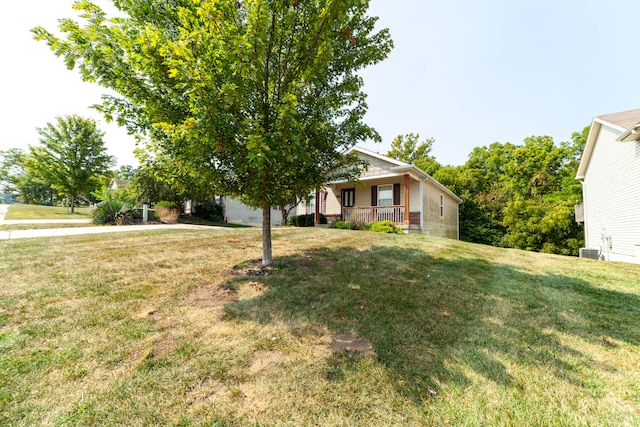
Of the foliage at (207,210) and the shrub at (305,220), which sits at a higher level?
the foliage at (207,210)

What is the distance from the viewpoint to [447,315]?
371 centimetres

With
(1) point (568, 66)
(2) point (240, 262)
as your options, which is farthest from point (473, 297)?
(1) point (568, 66)

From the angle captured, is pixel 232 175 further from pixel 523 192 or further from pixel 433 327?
pixel 523 192

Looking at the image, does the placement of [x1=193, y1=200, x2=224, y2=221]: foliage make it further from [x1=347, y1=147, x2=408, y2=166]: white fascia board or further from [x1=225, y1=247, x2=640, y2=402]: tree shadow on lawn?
[x1=225, y1=247, x2=640, y2=402]: tree shadow on lawn

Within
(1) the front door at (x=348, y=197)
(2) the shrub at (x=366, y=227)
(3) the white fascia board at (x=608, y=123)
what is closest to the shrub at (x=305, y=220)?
(1) the front door at (x=348, y=197)

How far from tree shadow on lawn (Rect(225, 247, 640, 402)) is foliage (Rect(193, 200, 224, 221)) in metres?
19.3

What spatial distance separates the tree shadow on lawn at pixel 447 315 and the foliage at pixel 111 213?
12.2m

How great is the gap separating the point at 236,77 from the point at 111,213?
45.0ft

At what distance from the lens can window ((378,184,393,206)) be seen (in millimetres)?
15859

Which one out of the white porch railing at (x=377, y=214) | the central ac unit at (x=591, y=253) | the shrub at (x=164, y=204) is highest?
the shrub at (x=164, y=204)

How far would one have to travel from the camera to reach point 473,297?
449 centimetres

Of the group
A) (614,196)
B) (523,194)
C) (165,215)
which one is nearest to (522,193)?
(523,194)

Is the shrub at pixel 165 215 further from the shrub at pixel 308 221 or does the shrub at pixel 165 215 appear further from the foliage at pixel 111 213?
the shrub at pixel 308 221

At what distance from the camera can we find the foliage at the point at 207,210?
74.6 ft
